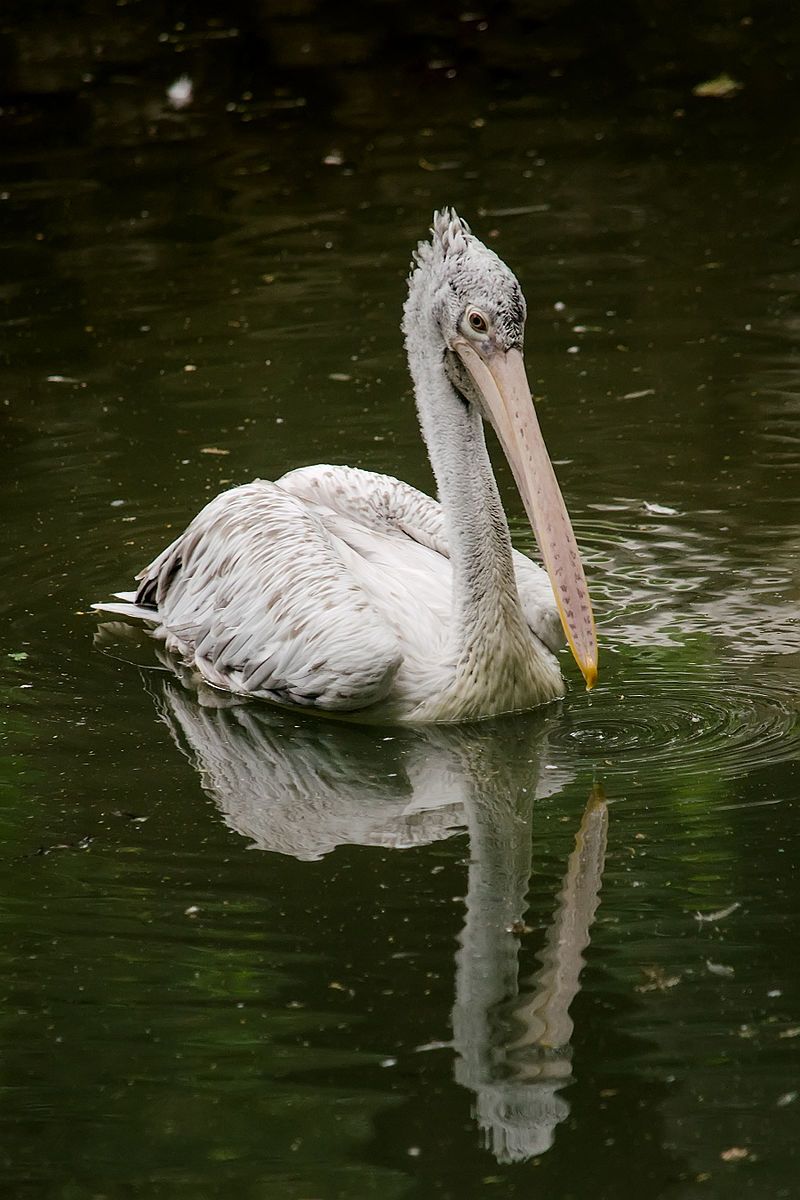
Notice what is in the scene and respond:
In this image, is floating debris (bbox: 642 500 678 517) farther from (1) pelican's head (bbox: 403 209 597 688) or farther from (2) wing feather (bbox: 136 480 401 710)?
(1) pelican's head (bbox: 403 209 597 688)

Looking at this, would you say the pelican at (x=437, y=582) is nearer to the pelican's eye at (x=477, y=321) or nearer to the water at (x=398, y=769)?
the pelican's eye at (x=477, y=321)

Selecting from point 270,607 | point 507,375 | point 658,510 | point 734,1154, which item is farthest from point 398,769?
point 658,510

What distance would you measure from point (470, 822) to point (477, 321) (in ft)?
4.68

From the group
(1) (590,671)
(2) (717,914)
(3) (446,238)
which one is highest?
(3) (446,238)

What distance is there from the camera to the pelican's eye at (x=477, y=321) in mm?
5645

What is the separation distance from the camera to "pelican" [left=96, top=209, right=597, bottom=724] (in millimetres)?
5668

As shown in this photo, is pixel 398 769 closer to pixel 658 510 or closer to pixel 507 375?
pixel 507 375

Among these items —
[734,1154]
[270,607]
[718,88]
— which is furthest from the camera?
[718,88]

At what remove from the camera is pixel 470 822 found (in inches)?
211

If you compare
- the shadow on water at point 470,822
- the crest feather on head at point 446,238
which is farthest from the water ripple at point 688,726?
the crest feather on head at point 446,238

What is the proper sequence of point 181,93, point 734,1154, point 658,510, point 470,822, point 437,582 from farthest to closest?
point 181,93
point 658,510
point 437,582
point 470,822
point 734,1154

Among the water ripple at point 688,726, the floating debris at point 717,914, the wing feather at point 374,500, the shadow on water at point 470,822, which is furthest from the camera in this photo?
the wing feather at point 374,500

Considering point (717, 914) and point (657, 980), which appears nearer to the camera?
point (657, 980)

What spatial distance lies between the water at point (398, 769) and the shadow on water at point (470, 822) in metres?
0.01
